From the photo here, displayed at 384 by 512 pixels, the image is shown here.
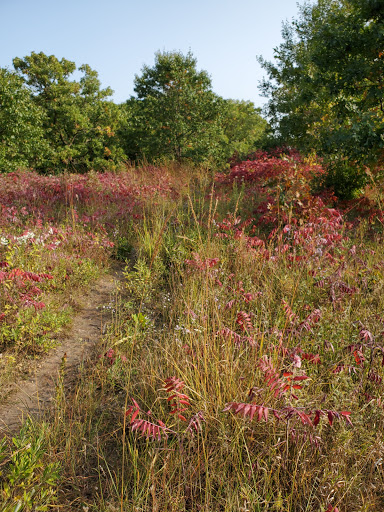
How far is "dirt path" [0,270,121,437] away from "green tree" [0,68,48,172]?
37.3 ft

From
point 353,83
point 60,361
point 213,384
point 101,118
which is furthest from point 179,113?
point 213,384

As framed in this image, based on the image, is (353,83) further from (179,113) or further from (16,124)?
(16,124)

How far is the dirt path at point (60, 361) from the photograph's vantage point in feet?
7.60

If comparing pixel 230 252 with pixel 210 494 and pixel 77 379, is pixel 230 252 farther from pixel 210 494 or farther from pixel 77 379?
pixel 210 494

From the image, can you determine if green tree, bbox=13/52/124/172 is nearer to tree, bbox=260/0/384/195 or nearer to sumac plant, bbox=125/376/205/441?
tree, bbox=260/0/384/195

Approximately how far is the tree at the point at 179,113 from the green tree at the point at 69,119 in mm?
2663

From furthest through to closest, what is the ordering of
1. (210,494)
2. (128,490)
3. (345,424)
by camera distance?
(345,424)
(128,490)
(210,494)

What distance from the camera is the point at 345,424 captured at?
192 centimetres

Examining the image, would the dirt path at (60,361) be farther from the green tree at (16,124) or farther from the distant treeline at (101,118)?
the green tree at (16,124)

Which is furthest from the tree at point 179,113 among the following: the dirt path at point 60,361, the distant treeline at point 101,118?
the dirt path at point 60,361

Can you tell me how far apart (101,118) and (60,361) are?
17548 millimetres

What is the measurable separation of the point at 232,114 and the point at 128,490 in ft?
95.2

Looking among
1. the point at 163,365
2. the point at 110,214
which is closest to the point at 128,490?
the point at 163,365

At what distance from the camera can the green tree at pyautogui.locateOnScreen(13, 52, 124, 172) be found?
1714cm
